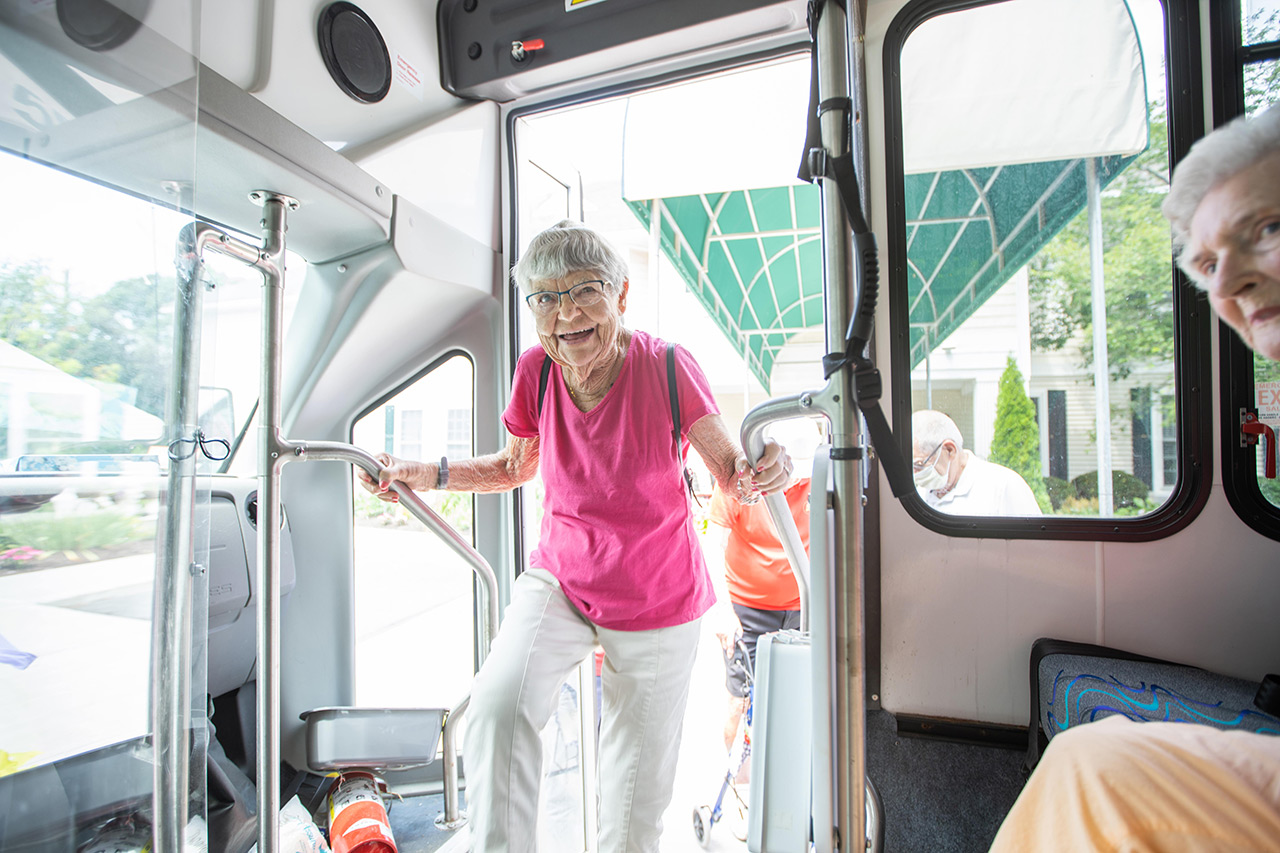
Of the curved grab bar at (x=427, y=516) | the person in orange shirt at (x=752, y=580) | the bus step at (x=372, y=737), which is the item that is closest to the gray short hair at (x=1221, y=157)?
the curved grab bar at (x=427, y=516)

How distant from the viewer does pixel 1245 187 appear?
34.0 inches

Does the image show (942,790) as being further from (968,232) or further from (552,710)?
(968,232)

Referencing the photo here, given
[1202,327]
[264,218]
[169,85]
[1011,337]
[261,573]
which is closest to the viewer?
[169,85]

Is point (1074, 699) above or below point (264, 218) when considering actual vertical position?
below

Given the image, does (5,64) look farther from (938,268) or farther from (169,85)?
(938,268)

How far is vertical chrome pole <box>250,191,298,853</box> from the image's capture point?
1.27 m

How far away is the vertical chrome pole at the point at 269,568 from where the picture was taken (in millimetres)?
1268

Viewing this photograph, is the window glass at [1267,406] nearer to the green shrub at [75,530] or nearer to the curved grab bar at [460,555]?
the curved grab bar at [460,555]

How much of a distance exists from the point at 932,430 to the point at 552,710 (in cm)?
134

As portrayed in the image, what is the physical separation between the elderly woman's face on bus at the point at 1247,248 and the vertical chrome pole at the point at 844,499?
1.75 feet

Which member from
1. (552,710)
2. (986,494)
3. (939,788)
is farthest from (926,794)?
(552,710)

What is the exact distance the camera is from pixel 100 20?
1.00 meters

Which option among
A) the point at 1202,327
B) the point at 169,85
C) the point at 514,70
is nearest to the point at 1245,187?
the point at 1202,327

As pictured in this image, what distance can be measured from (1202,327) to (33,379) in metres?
2.54
